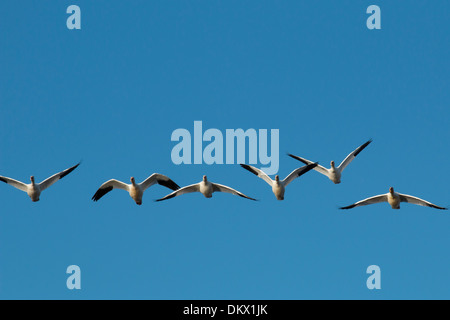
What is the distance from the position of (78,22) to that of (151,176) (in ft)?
18.4

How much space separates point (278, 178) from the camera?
35281 millimetres

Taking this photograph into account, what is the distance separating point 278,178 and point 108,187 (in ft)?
19.3

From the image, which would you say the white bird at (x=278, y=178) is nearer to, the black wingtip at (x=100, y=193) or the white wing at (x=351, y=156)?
the white wing at (x=351, y=156)

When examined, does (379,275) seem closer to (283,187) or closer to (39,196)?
(283,187)

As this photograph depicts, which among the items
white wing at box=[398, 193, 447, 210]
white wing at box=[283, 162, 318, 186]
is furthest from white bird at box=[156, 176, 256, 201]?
white wing at box=[398, 193, 447, 210]

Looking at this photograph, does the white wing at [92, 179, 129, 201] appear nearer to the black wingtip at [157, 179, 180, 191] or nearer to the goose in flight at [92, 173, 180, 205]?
the goose in flight at [92, 173, 180, 205]

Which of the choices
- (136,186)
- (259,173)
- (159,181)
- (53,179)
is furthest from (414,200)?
(53,179)

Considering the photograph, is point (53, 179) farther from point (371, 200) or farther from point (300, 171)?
point (371, 200)

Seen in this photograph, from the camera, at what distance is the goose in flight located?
1405 inches

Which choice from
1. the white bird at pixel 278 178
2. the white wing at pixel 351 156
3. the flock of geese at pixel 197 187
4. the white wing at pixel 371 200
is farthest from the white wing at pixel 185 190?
the white wing at pixel 371 200

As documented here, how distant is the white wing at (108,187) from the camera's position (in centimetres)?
3625
